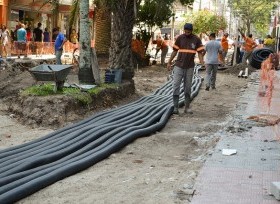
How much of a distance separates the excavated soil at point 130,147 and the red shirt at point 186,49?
1076mm

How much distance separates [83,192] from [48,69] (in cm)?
633

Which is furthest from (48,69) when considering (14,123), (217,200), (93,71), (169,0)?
(217,200)

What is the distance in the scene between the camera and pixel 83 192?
5363 millimetres

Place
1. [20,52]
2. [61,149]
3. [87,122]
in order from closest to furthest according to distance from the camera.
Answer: [61,149] → [87,122] → [20,52]

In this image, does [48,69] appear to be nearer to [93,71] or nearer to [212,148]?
[93,71]

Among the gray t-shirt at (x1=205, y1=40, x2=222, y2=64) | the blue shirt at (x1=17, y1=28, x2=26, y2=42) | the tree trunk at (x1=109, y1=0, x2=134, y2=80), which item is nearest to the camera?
the gray t-shirt at (x1=205, y1=40, x2=222, y2=64)

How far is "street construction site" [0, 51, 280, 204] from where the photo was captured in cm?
511

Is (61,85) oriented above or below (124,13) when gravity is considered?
below

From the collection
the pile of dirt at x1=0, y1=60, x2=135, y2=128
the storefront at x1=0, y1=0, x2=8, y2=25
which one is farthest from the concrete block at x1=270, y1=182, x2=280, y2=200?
the storefront at x1=0, y1=0, x2=8, y2=25

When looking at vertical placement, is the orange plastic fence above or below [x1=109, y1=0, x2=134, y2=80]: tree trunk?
below

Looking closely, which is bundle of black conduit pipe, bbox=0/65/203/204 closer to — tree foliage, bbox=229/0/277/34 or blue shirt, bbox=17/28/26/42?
blue shirt, bbox=17/28/26/42

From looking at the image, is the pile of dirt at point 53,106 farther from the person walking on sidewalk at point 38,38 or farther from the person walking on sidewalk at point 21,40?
the person walking on sidewalk at point 38,38

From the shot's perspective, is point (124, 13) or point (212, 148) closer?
point (212, 148)

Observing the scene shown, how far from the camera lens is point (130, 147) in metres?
7.56
